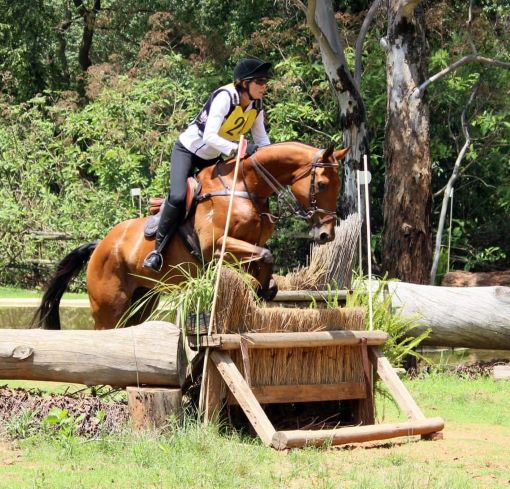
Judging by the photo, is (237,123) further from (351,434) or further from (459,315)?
(459,315)

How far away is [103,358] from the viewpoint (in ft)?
23.0

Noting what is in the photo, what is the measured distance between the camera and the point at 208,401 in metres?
7.00

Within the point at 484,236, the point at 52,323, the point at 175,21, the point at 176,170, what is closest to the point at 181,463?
the point at 176,170

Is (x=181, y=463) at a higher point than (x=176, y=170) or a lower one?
lower

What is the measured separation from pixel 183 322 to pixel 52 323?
300cm

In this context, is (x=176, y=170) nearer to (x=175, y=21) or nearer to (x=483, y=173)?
(x=483, y=173)

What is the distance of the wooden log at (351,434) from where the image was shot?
6477mm

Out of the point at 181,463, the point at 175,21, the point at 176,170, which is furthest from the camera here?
the point at 175,21

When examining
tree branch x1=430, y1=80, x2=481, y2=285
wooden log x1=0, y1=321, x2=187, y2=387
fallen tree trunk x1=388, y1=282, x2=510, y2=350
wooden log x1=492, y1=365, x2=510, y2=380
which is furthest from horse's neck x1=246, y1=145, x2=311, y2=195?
tree branch x1=430, y1=80, x2=481, y2=285

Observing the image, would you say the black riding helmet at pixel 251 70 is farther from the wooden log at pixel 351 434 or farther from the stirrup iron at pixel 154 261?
the wooden log at pixel 351 434

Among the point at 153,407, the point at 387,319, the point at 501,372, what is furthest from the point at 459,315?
the point at 153,407

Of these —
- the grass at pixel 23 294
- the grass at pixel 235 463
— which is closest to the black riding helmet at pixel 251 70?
the grass at pixel 235 463

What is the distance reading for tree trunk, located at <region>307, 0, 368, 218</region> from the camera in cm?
1365

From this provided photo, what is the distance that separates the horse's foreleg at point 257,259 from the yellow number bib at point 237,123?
964 mm
